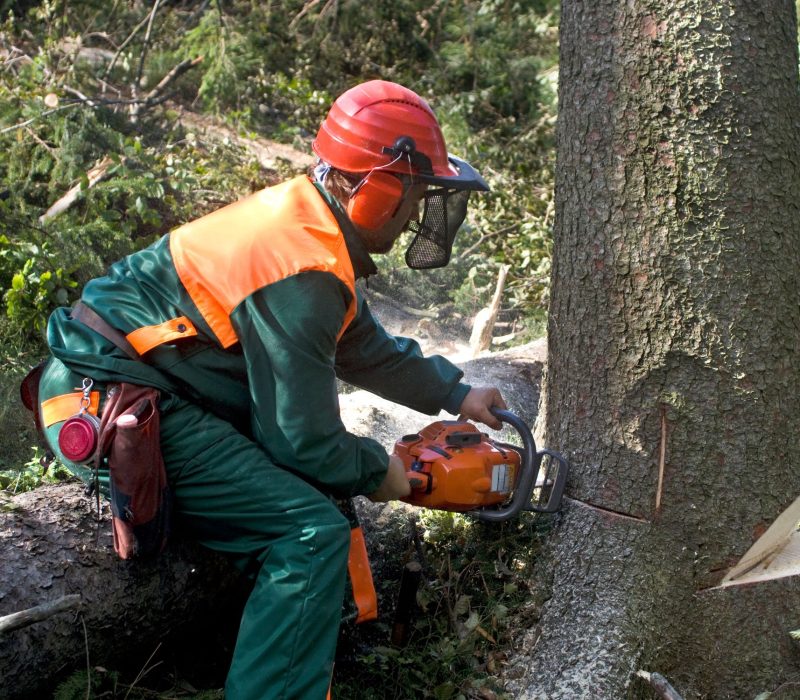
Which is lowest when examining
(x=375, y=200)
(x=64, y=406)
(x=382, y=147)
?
(x=64, y=406)

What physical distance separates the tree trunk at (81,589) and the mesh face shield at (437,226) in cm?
118

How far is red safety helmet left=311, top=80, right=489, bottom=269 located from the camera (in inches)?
98.3

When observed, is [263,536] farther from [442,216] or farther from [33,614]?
[442,216]

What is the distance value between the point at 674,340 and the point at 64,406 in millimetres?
1735

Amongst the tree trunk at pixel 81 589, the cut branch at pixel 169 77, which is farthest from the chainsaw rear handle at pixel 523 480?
the cut branch at pixel 169 77

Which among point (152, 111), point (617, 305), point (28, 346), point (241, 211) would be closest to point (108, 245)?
point (28, 346)

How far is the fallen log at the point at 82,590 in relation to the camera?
2379mm

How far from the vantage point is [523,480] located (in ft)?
9.04

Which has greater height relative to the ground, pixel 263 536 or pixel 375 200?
pixel 375 200

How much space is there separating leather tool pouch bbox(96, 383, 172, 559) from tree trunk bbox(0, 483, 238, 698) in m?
0.17

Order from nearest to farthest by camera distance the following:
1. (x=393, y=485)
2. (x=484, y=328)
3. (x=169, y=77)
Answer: (x=393, y=485)
(x=484, y=328)
(x=169, y=77)

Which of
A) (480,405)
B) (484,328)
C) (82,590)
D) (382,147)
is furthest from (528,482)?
(484,328)

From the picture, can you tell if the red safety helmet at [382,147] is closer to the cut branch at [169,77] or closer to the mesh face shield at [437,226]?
the mesh face shield at [437,226]

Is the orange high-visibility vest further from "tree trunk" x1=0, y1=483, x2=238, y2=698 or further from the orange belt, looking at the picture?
"tree trunk" x1=0, y1=483, x2=238, y2=698
